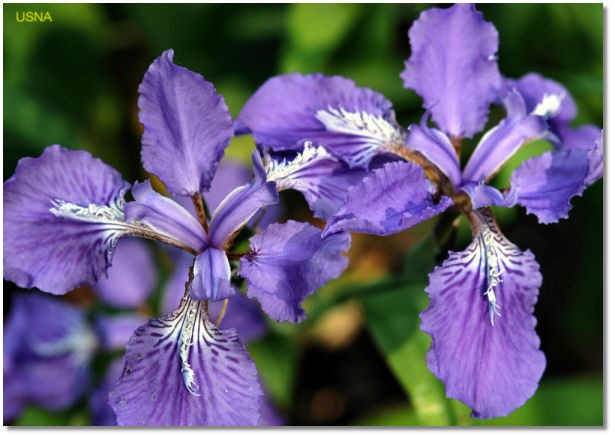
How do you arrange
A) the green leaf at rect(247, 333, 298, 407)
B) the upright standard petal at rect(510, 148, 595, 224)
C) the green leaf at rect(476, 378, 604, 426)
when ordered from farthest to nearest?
the green leaf at rect(247, 333, 298, 407), the green leaf at rect(476, 378, 604, 426), the upright standard petal at rect(510, 148, 595, 224)

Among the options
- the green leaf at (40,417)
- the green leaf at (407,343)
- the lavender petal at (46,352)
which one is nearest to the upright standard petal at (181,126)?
the green leaf at (407,343)

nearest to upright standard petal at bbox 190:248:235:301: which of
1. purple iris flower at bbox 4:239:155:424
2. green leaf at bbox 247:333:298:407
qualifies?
purple iris flower at bbox 4:239:155:424

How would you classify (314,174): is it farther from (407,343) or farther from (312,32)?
(312,32)

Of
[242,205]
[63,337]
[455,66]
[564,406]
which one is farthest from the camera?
[63,337]

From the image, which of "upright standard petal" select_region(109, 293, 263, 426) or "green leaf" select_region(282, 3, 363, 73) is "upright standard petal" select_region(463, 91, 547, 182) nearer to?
"upright standard petal" select_region(109, 293, 263, 426)

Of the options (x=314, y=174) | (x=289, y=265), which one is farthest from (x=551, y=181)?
(x=289, y=265)

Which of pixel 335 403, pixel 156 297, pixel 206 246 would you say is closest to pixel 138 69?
pixel 156 297

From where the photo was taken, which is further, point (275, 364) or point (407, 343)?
point (275, 364)
